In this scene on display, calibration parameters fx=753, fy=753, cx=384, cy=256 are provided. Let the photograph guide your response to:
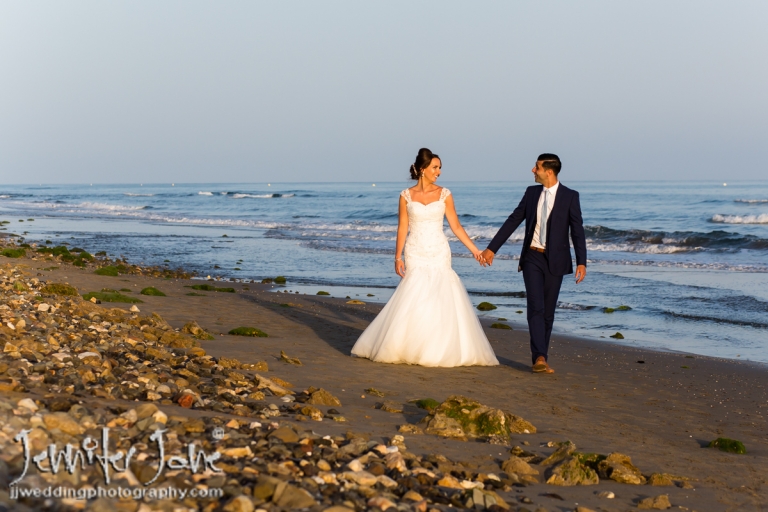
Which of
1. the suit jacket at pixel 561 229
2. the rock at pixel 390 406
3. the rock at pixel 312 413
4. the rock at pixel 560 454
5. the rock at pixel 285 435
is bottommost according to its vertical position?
the rock at pixel 390 406

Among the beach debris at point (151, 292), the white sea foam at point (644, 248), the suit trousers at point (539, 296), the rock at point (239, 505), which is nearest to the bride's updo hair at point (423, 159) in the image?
the suit trousers at point (539, 296)

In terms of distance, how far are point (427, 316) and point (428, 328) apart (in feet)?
0.42

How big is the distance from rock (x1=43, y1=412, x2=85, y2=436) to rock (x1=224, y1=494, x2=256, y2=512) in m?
1.08

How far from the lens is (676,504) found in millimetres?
3900

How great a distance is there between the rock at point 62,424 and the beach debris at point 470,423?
2172 mm

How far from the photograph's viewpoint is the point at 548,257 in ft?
24.7

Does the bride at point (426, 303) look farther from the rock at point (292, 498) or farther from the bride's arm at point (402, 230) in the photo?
the rock at point (292, 498)

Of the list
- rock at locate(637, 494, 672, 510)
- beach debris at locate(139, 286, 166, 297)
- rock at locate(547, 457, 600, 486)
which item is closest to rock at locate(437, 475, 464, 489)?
rock at locate(547, 457, 600, 486)

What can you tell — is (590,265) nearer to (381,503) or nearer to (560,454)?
(560,454)

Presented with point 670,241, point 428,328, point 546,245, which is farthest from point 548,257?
point 670,241

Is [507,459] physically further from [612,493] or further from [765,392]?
[765,392]

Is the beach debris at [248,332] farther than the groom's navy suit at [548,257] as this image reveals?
Yes

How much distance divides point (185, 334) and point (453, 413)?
381 centimetres

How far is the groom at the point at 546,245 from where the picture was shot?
752cm
